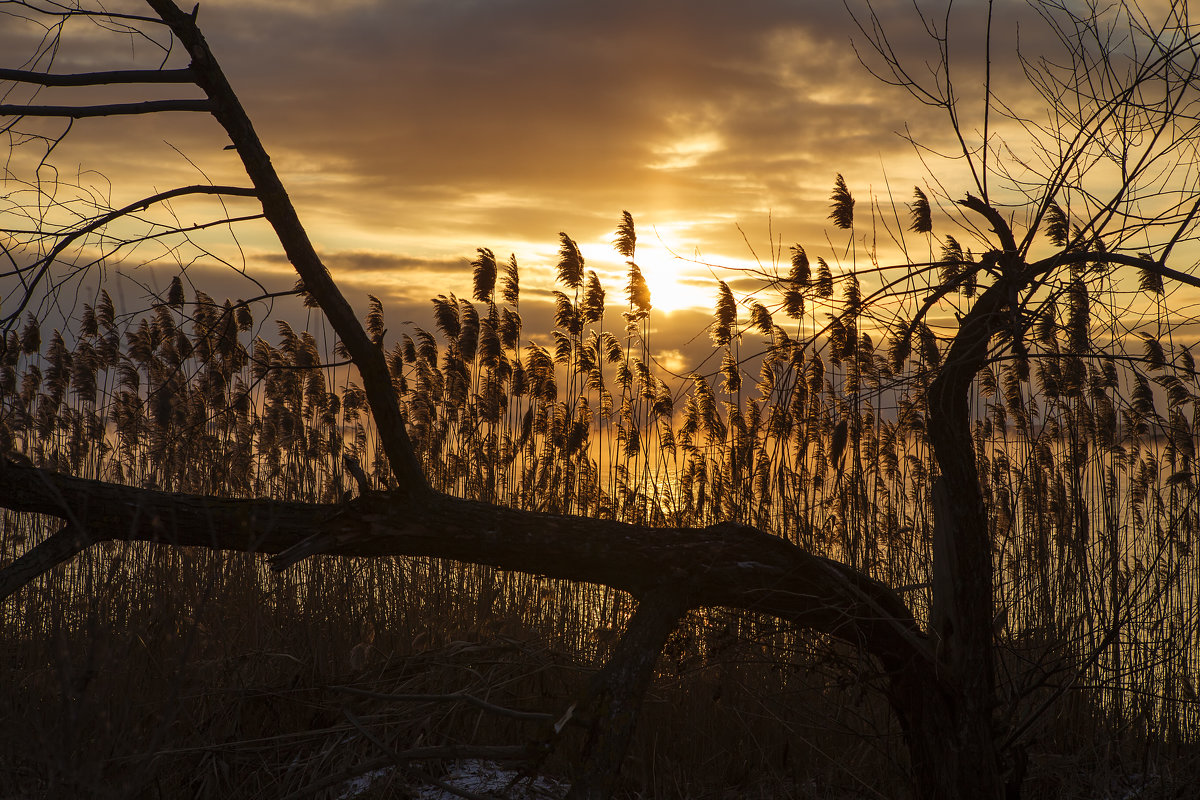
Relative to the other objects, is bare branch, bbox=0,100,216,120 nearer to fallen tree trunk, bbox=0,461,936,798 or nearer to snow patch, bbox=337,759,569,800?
fallen tree trunk, bbox=0,461,936,798

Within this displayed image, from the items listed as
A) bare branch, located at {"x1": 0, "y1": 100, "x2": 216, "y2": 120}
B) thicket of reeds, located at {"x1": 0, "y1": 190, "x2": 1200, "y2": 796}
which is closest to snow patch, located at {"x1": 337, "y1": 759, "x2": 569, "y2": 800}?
thicket of reeds, located at {"x1": 0, "y1": 190, "x2": 1200, "y2": 796}

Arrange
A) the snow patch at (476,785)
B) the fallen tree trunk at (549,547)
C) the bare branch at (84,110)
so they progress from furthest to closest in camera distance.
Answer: the snow patch at (476,785) → the fallen tree trunk at (549,547) → the bare branch at (84,110)

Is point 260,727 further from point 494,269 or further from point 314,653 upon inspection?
point 494,269

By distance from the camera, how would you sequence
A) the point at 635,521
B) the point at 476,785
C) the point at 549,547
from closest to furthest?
1. the point at 549,547
2. the point at 476,785
3. the point at 635,521

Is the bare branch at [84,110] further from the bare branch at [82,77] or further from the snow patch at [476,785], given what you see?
the snow patch at [476,785]

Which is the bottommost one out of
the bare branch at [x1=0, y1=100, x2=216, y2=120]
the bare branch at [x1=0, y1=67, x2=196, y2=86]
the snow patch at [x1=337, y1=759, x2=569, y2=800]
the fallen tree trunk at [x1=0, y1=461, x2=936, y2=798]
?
the snow patch at [x1=337, y1=759, x2=569, y2=800]

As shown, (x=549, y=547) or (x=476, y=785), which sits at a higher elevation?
(x=549, y=547)

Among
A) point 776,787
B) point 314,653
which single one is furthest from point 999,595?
point 314,653

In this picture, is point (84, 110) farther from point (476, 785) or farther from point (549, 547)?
point (476, 785)

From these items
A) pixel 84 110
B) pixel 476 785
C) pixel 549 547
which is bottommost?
pixel 476 785

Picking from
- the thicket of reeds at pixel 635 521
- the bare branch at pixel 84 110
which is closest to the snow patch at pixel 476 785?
the thicket of reeds at pixel 635 521

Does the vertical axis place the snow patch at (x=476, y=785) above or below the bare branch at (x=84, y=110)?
below

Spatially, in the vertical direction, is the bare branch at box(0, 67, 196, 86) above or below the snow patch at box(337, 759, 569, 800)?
above

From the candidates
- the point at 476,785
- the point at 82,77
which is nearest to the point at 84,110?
the point at 82,77
